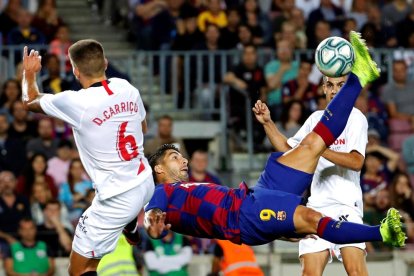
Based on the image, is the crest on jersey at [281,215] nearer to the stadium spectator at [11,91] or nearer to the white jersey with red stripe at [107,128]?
the white jersey with red stripe at [107,128]

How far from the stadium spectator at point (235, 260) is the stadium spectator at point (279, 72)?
160 inches

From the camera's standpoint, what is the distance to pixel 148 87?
693 inches

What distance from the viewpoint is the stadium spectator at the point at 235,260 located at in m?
13.0

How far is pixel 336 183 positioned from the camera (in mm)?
10875

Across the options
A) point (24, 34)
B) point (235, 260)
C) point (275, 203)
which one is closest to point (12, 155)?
point (24, 34)

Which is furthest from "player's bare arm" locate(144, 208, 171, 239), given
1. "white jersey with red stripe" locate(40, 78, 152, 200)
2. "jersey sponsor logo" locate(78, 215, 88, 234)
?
"jersey sponsor logo" locate(78, 215, 88, 234)

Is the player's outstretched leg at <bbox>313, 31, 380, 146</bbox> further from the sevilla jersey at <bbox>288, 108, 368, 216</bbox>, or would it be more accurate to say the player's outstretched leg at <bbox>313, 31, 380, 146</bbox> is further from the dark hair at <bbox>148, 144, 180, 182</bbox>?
the dark hair at <bbox>148, 144, 180, 182</bbox>

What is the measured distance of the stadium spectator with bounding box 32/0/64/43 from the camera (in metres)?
18.1

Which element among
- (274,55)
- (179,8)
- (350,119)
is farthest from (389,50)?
(350,119)

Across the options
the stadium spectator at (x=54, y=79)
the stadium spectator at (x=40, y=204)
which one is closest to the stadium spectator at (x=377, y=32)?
the stadium spectator at (x=54, y=79)

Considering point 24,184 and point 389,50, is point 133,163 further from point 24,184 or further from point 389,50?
point 389,50

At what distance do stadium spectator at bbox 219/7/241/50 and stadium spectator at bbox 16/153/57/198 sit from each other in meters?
3.53

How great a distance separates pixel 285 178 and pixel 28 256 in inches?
193

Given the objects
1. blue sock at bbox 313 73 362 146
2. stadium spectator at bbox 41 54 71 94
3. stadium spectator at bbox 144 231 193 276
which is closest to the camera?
blue sock at bbox 313 73 362 146
